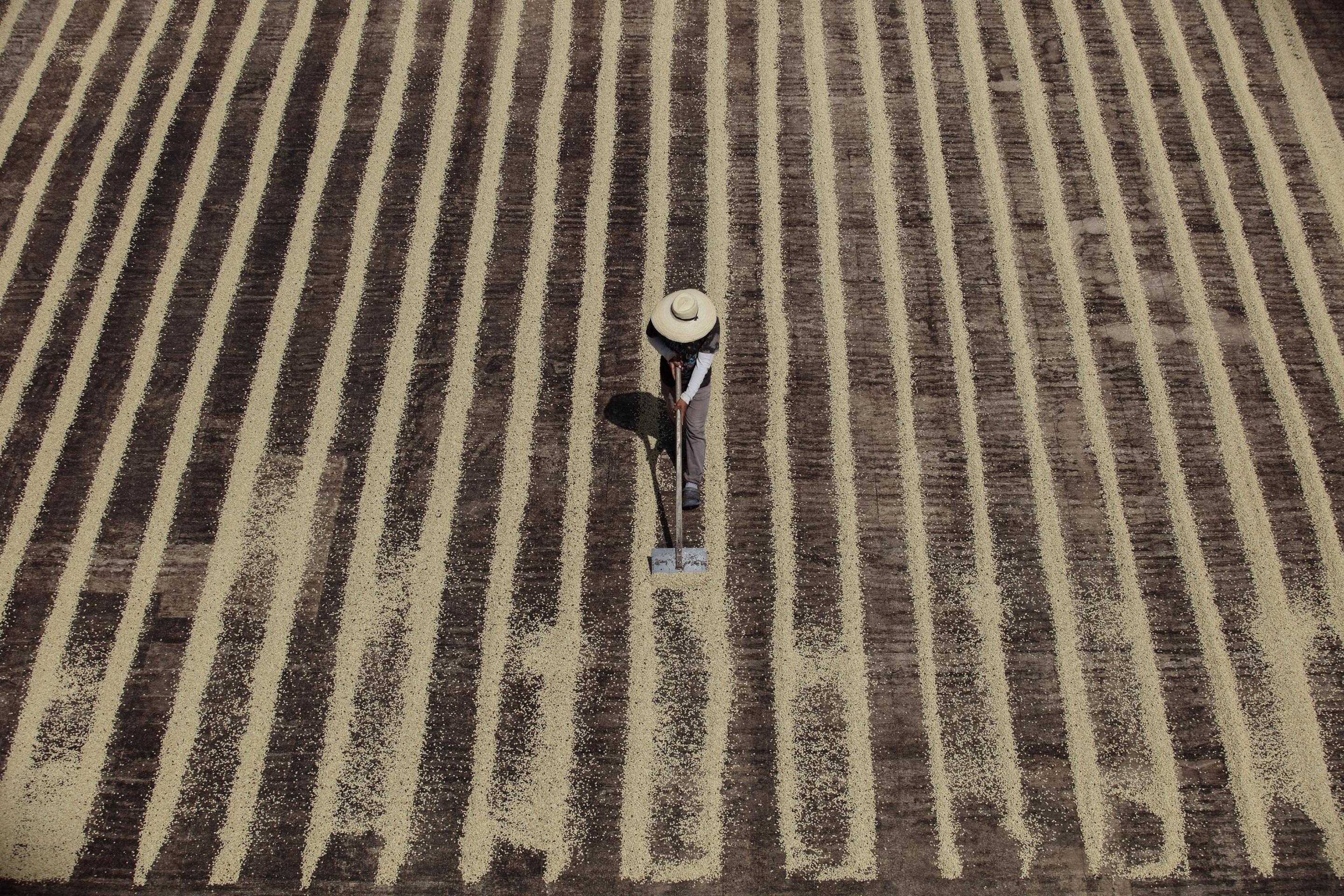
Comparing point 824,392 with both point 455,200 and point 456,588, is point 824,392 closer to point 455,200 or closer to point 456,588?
point 456,588

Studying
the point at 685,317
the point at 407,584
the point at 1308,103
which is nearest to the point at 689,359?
the point at 685,317

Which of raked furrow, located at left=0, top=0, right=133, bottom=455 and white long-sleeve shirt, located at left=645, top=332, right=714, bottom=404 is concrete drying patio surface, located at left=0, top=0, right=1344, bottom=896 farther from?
white long-sleeve shirt, located at left=645, top=332, right=714, bottom=404

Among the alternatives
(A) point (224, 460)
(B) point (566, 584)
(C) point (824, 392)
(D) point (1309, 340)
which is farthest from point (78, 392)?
(D) point (1309, 340)

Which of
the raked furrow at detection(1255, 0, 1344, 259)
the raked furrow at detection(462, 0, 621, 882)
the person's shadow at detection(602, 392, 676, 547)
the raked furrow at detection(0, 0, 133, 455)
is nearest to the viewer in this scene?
the raked furrow at detection(462, 0, 621, 882)

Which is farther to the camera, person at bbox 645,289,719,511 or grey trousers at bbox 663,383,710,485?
grey trousers at bbox 663,383,710,485

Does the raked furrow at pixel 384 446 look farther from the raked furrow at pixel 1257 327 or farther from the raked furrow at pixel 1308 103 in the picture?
the raked furrow at pixel 1308 103

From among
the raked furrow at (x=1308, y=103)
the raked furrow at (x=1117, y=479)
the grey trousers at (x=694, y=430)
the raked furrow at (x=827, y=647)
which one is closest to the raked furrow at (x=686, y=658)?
the grey trousers at (x=694, y=430)

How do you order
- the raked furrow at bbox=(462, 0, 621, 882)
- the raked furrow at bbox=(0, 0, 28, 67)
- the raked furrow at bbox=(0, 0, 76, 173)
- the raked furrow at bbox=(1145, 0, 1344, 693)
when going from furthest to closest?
1. the raked furrow at bbox=(0, 0, 28, 67)
2. the raked furrow at bbox=(0, 0, 76, 173)
3. the raked furrow at bbox=(1145, 0, 1344, 693)
4. the raked furrow at bbox=(462, 0, 621, 882)

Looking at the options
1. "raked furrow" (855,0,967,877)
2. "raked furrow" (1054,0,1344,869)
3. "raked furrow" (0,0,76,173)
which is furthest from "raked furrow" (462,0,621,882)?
"raked furrow" (0,0,76,173)
